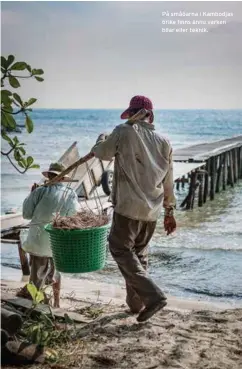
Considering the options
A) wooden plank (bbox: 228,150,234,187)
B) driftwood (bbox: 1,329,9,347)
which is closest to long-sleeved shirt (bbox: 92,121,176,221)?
driftwood (bbox: 1,329,9,347)

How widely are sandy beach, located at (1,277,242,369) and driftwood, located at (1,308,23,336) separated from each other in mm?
303

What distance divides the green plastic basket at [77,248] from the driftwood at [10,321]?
0.51m

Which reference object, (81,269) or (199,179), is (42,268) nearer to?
(81,269)

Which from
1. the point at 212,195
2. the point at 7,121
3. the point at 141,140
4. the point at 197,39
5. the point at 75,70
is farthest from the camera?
the point at 212,195

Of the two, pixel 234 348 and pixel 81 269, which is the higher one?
pixel 81 269

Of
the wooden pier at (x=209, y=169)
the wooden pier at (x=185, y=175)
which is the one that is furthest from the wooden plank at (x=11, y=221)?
the wooden pier at (x=209, y=169)

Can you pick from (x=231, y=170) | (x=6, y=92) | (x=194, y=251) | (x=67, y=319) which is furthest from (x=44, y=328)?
(x=231, y=170)

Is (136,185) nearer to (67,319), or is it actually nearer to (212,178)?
(67,319)

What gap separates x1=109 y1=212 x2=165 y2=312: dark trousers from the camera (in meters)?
3.27

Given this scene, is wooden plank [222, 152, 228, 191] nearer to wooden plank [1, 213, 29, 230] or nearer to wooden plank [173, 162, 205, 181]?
wooden plank [173, 162, 205, 181]

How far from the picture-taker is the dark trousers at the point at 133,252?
10.7 ft

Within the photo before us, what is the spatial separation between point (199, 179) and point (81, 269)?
9573mm

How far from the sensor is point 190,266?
655 cm

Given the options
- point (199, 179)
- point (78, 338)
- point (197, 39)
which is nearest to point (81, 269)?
point (78, 338)
